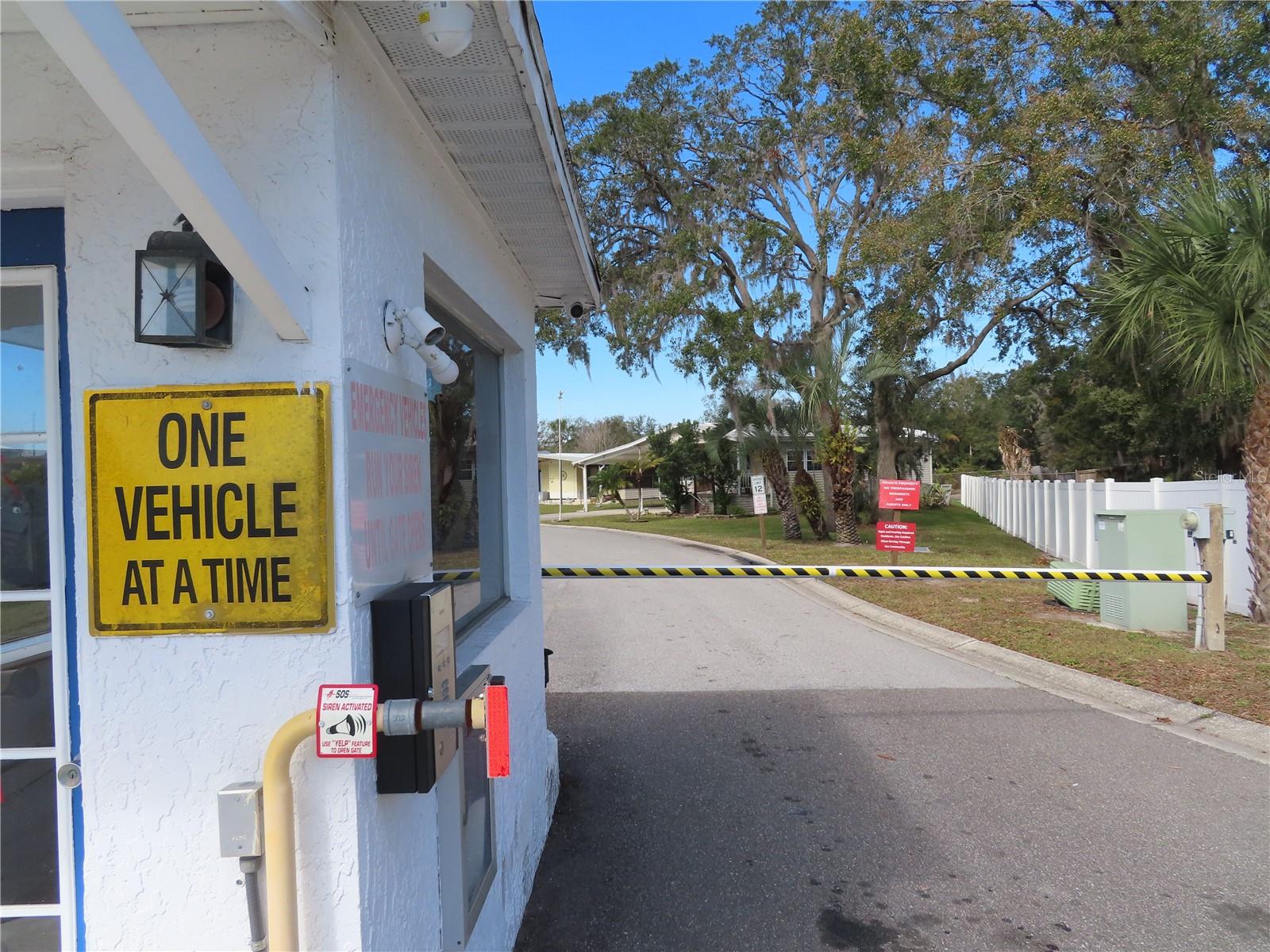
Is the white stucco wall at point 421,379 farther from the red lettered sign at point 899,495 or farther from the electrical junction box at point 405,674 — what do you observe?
the red lettered sign at point 899,495

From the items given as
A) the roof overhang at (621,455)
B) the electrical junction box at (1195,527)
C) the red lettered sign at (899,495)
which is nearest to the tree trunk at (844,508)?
the red lettered sign at (899,495)

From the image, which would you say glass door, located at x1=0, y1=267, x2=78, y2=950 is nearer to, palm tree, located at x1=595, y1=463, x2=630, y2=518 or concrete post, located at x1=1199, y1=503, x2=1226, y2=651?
concrete post, located at x1=1199, y1=503, x2=1226, y2=651

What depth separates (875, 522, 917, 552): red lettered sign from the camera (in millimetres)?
12023

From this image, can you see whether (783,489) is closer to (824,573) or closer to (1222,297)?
(1222,297)

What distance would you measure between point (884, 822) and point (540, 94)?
4.11m

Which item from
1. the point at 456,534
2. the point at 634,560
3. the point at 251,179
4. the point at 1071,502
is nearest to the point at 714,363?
the point at 634,560

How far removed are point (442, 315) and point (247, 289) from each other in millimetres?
1629

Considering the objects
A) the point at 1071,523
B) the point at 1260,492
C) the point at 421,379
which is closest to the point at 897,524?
the point at 1260,492

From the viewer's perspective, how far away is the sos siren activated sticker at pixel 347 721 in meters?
1.83

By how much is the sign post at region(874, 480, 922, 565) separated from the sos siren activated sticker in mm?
10855

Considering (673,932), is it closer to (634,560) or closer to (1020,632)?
(1020,632)

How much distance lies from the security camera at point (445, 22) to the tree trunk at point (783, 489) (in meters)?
19.9

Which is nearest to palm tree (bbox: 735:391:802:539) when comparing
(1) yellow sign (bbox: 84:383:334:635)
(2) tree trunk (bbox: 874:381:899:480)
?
(2) tree trunk (bbox: 874:381:899:480)

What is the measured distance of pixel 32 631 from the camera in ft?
6.93
